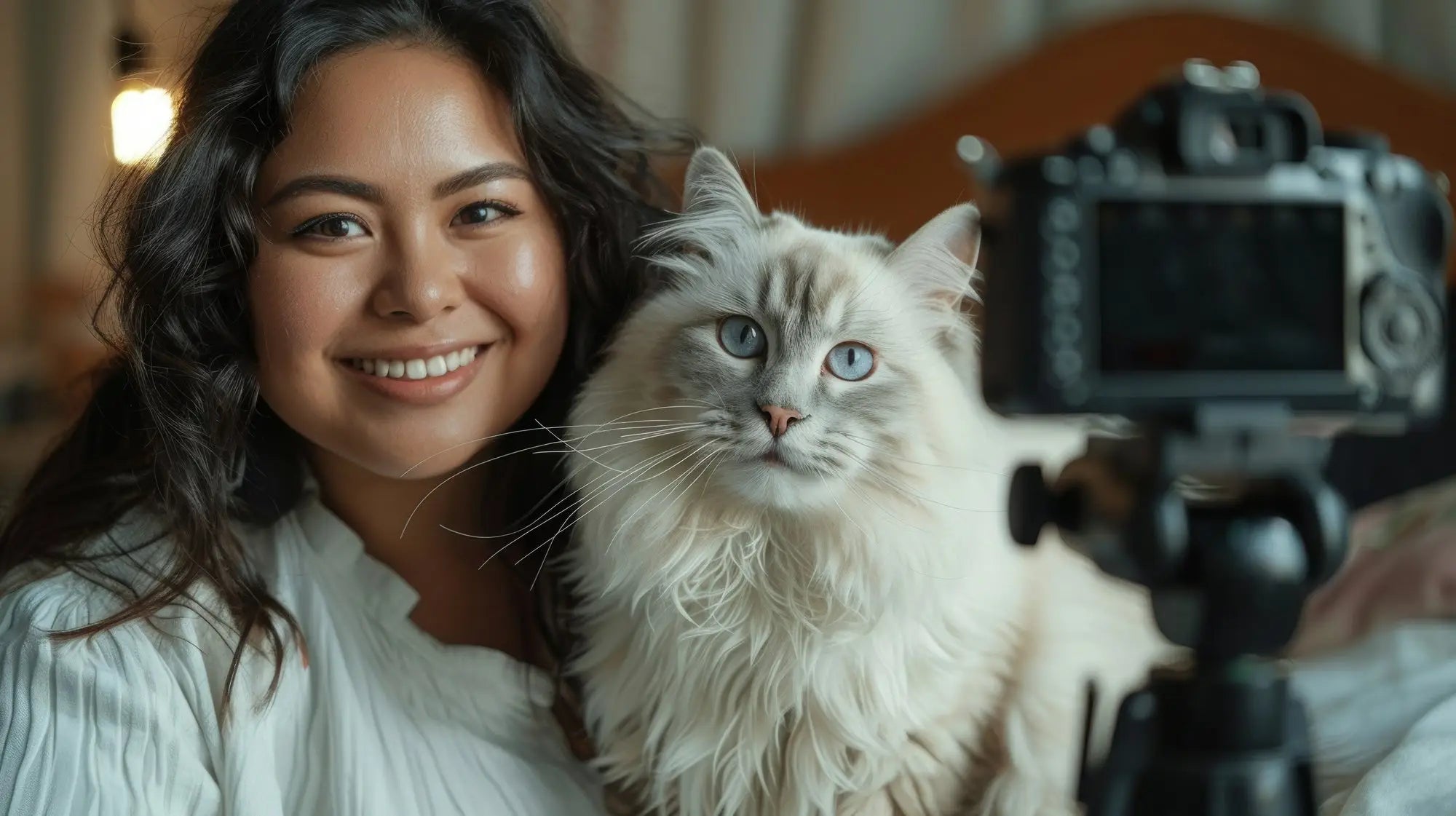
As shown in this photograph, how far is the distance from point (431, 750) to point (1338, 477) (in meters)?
1.46

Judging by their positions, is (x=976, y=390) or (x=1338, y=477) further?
(x=1338, y=477)

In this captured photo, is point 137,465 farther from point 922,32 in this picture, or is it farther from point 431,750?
point 922,32

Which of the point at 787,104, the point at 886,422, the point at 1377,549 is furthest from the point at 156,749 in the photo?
the point at 787,104

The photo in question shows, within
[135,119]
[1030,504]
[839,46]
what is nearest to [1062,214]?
[1030,504]

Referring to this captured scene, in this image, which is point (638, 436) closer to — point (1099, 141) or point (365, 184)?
point (365, 184)

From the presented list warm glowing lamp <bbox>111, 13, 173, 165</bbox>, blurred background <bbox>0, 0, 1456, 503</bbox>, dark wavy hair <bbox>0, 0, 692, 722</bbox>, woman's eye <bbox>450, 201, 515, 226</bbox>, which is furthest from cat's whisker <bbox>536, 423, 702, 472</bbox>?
warm glowing lamp <bbox>111, 13, 173, 165</bbox>

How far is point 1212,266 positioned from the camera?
0.59 m

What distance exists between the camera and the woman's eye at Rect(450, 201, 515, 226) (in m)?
1.08

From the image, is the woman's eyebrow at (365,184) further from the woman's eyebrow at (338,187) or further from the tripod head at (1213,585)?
the tripod head at (1213,585)

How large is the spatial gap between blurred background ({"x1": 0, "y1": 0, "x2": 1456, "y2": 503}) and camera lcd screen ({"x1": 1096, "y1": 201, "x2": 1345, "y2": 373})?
4.39 feet

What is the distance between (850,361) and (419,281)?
1.32ft

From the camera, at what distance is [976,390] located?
3.55ft

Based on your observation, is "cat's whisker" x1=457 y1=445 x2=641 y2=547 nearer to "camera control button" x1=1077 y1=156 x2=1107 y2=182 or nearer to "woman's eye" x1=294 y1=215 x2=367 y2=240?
"woman's eye" x1=294 y1=215 x2=367 y2=240

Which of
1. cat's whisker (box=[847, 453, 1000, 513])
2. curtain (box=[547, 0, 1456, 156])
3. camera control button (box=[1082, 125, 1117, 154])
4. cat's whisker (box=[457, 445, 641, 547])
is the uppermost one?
curtain (box=[547, 0, 1456, 156])
